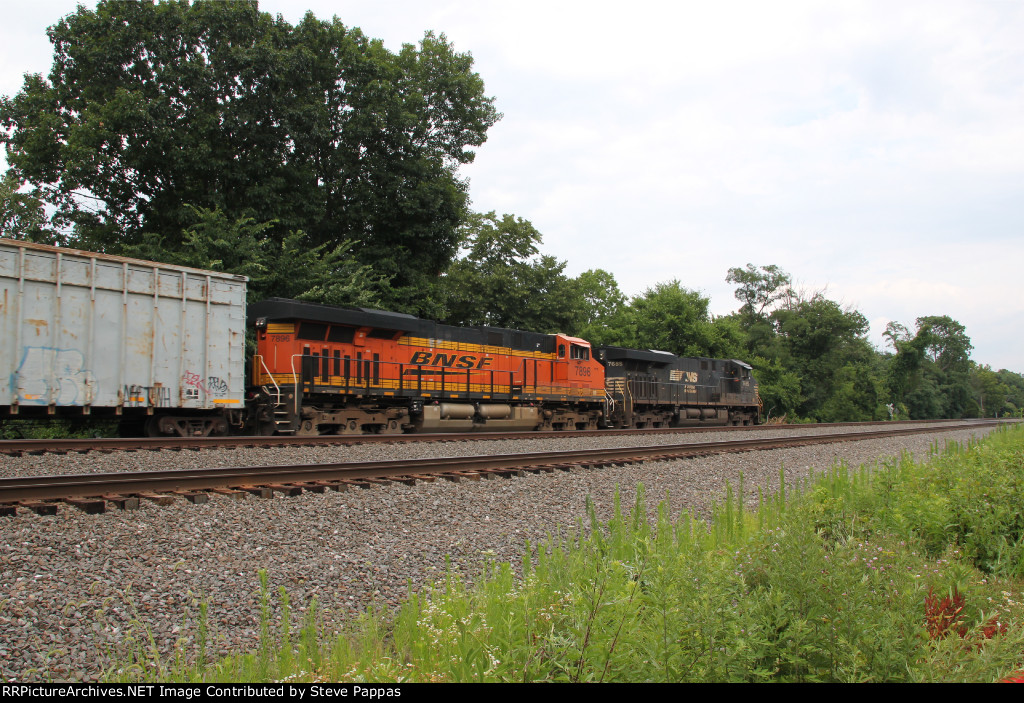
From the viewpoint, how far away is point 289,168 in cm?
2488

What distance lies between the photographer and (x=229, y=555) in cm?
445

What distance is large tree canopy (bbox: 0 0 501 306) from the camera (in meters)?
21.5

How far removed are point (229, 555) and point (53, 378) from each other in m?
9.17

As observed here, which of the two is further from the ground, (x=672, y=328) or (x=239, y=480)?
(x=672, y=328)

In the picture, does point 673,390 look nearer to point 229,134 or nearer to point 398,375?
point 398,375

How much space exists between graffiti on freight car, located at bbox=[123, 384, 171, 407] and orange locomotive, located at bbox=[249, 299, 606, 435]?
2.48 m

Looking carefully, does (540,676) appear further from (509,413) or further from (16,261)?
(509,413)

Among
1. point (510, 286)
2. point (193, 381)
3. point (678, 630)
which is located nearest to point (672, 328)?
point (510, 286)

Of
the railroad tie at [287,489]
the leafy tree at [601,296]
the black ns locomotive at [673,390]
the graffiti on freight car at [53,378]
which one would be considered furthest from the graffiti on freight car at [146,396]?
the leafy tree at [601,296]

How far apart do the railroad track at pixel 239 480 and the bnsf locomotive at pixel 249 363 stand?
19.4 feet

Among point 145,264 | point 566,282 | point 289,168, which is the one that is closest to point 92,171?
point 289,168

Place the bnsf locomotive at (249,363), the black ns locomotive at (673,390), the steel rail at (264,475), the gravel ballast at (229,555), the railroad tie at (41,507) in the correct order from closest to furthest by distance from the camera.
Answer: the gravel ballast at (229,555) → the railroad tie at (41,507) → the steel rail at (264,475) → the bnsf locomotive at (249,363) → the black ns locomotive at (673,390)

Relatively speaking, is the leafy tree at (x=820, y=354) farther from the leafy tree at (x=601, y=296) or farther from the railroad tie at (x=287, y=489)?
the railroad tie at (x=287, y=489)

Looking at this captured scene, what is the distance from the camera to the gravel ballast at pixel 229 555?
3307 mm
